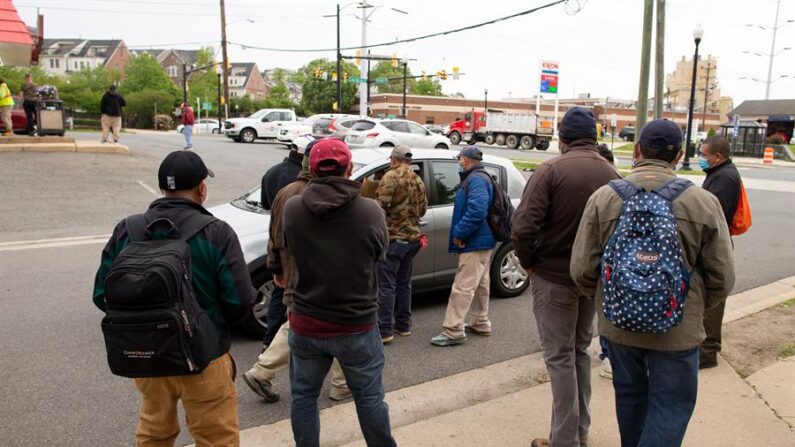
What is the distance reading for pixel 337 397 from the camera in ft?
14.1

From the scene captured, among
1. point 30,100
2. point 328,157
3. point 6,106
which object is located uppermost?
point 30,100

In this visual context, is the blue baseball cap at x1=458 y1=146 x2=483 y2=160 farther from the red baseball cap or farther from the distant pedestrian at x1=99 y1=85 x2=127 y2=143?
the distant pedestrian at x1=99 y1=85 x2=127 y2=143

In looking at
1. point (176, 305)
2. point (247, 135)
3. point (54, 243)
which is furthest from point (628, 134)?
point (176, 305)

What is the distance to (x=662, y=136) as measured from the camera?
2.80 metres

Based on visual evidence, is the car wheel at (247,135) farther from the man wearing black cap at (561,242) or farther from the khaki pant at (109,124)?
the man wearing black cap at (561,242)

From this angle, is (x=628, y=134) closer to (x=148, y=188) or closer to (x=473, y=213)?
(x=148, y=188)

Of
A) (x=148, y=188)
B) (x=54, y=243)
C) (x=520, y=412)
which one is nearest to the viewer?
(x=520, y=412)

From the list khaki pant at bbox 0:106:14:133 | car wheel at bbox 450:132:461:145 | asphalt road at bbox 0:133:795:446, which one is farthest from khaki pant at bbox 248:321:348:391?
car wheel at bbox 450:132:461:145

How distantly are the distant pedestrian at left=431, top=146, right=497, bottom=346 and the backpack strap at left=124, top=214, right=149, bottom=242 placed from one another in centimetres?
296

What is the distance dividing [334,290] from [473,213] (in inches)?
96.0

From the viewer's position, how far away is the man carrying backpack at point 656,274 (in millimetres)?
2535

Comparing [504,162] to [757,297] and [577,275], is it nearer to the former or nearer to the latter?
[757,297]

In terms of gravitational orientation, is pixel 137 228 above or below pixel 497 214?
above

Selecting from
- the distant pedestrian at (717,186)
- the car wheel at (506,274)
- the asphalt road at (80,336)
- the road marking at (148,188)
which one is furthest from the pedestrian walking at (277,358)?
the road marking at (148,188)
